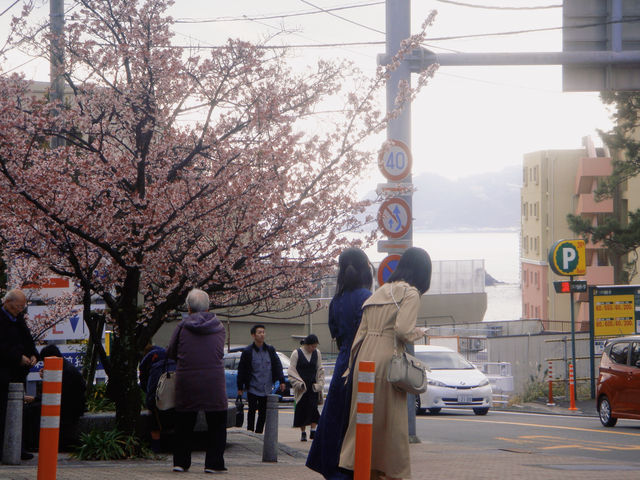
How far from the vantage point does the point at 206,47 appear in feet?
34.2

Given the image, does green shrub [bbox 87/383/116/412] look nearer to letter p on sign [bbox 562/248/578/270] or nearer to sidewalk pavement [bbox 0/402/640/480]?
sidewalk pavement [bbox 0/402/640/480]

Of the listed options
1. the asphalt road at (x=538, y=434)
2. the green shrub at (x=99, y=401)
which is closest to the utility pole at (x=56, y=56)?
the green shrub at (x=99, y=401)

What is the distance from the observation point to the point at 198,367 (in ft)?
28.2

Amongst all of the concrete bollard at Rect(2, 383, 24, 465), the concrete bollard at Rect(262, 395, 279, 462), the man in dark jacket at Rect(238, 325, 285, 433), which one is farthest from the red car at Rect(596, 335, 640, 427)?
the concrete bollard at Rect(2, 383, 24, 465)

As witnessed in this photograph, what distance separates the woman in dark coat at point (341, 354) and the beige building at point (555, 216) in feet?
162

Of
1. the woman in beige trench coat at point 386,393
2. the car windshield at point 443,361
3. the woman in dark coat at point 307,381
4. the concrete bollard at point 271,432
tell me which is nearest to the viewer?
the woman in beige trench coat at point 386,393

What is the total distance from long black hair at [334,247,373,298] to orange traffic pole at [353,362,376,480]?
0.92 metres

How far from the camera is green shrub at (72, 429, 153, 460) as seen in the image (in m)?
10.1

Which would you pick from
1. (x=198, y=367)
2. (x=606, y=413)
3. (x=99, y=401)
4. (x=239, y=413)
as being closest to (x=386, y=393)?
(x=198, y=367)

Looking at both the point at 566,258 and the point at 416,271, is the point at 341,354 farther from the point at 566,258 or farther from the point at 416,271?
the point at 566,258

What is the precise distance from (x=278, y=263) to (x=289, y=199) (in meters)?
0.70

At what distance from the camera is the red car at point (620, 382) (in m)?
17.8

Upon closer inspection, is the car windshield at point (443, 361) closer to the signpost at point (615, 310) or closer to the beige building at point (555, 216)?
the signpost at point (615, 310)

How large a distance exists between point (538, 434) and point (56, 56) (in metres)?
10.7
